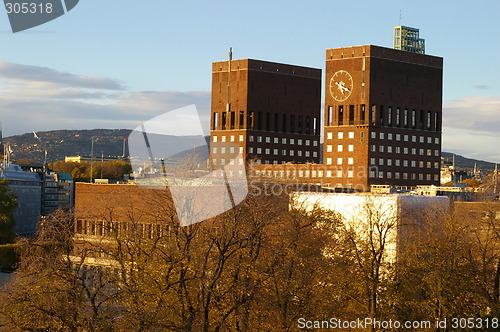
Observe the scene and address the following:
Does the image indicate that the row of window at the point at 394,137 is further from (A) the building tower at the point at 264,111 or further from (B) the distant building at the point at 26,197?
(B) the distant building at the point at 26,197

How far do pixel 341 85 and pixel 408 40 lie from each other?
37062 mm

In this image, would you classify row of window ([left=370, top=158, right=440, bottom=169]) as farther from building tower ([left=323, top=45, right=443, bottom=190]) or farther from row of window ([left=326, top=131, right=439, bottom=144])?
row of window ([left=326, top=131, right=439, bottom=144])

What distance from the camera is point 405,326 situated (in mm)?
50406

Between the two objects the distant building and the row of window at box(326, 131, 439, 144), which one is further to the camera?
the distant building

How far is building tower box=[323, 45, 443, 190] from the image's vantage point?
13312cm

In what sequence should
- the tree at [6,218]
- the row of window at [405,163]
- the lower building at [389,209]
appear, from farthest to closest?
the row of window at [405,163] → the tree at [6,218] → the lower building at [389,209]

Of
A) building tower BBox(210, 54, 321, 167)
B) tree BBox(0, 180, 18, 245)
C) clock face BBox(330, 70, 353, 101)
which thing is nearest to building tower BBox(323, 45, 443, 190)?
clock face BBox(330, 70, 353, 101)

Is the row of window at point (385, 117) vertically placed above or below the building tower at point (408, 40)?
below

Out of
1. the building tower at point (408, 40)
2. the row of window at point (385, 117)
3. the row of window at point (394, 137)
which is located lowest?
the row of window at point (394, 137)

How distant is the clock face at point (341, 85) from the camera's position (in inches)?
5271

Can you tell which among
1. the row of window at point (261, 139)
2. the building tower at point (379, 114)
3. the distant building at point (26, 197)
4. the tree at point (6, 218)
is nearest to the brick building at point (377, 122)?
the building tower at point (379, 114)

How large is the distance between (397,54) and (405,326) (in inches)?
3523

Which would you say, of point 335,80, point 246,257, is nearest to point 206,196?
point 246,257

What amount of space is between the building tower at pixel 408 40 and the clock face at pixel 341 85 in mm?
34788
